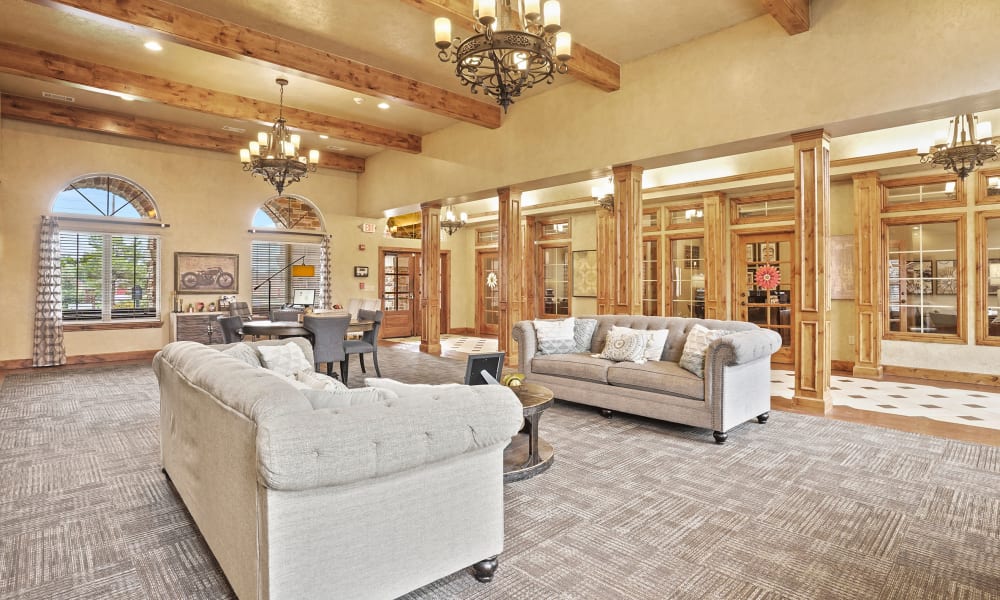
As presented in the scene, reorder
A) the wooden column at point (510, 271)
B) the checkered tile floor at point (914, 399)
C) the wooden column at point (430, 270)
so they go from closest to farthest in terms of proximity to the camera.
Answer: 1. the checkered tile floor at point (914, 399)
2. the wooden column at point (510, 271)
3. the wooden column at point (430, 270)

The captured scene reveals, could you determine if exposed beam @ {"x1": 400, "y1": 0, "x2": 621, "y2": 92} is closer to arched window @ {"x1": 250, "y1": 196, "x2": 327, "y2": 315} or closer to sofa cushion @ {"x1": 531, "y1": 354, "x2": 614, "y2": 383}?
sofa cushion @ {"x1": 531, "y1": 354, "x2": 614, "y2": 383}

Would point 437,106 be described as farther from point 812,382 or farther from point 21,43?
point 812,382

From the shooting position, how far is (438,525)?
Result: 6.16 feet

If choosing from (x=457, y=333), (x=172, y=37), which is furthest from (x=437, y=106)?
(x=457, y=333)

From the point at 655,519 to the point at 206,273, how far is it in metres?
8.52

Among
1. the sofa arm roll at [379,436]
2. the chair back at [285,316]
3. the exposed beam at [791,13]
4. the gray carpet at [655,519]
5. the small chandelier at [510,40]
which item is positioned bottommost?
the gray carpet at [655,519]

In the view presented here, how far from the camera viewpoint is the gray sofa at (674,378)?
3.84 m

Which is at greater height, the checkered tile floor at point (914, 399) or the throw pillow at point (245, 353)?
the throw pillow at point (245, 353)

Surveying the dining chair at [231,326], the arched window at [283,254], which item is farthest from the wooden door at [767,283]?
the arched window at [283,254]

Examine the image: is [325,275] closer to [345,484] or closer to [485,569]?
[485,569]

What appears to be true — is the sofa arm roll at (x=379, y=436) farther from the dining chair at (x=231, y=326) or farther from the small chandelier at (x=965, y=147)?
the small chandelier at (x=965, y=147)

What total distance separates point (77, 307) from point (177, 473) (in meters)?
7.00

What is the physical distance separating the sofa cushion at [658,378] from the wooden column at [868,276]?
4045 mm

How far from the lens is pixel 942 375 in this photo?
6504mm
